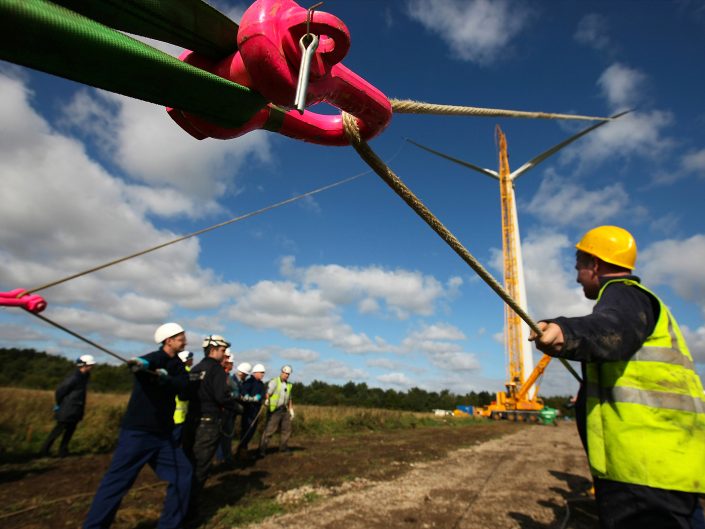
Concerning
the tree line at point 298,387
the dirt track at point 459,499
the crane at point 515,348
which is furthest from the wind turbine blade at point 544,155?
the tree line at point 298,387

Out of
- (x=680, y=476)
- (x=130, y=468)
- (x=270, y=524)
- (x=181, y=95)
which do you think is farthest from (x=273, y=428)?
(x=181, y=95)

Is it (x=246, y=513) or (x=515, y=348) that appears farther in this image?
(x=515, y=348)

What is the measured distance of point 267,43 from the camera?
947 mm

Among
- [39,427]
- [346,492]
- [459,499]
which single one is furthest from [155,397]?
[39,427]

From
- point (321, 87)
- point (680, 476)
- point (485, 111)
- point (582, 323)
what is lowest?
point (680, 476)

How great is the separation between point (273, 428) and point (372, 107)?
1052 cm

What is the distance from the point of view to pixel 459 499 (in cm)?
585

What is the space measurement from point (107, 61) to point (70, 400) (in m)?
10.3

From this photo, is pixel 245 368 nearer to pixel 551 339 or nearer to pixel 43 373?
pixel 551 339

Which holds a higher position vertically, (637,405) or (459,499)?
(637,405)

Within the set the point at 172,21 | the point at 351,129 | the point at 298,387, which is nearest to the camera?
the point at 172,21

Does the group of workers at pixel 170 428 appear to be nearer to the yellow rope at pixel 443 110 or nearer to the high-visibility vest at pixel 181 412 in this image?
the high-visibility vest at pixel 181 412

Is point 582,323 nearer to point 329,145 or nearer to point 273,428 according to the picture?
point 329,145

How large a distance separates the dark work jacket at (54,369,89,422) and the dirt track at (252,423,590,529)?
20.9 feet
